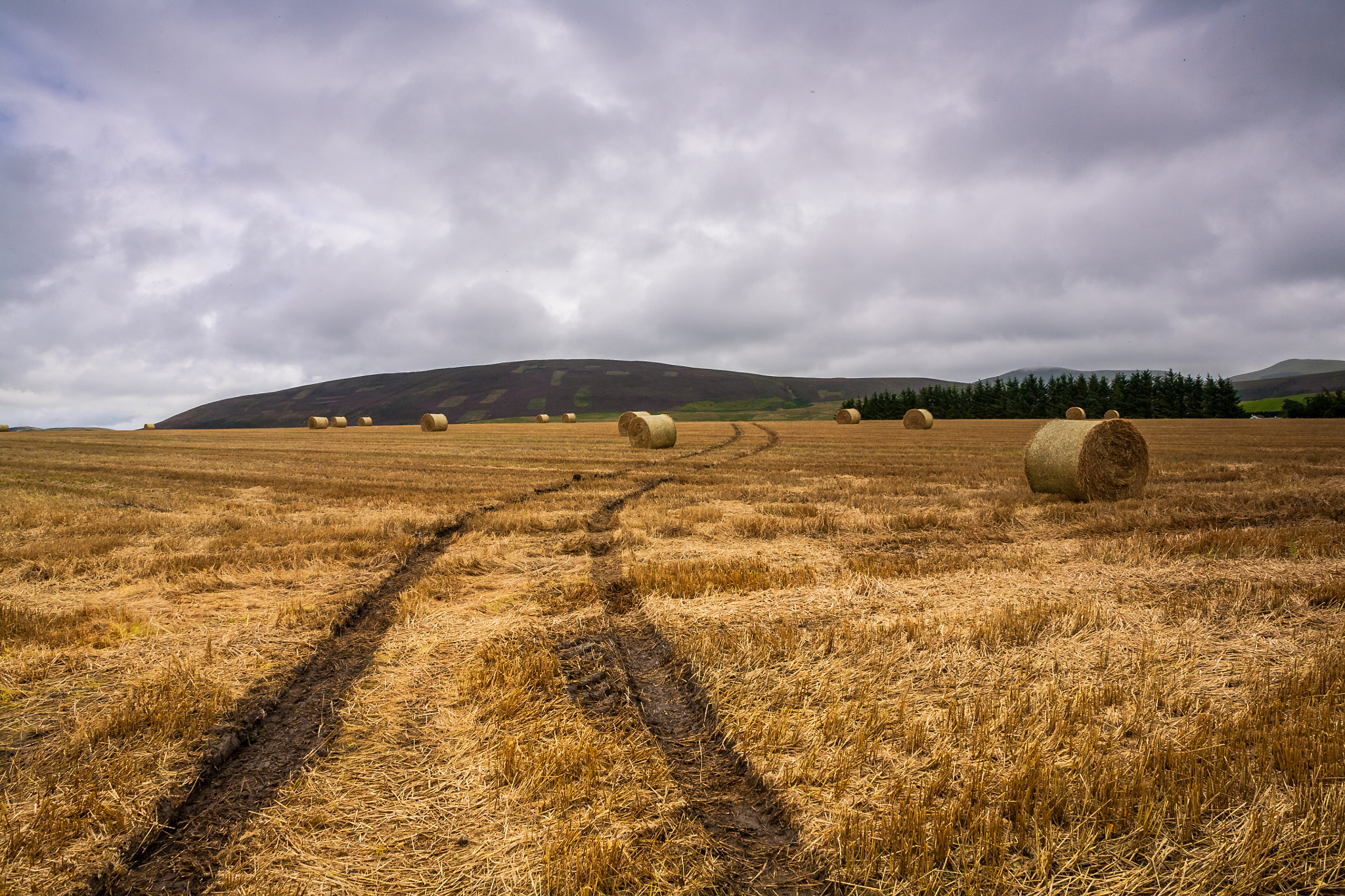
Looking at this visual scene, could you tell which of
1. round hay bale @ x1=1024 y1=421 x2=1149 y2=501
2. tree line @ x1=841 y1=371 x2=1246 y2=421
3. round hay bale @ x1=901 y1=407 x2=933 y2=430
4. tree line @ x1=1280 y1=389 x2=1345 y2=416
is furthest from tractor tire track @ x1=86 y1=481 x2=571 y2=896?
tree line @ x1=1280 y1=389 x2=1345 y2=416

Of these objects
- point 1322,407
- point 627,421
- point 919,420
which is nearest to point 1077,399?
point 1322,407

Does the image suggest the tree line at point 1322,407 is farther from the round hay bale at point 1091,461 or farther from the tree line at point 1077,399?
the round hay bale at point 1091,461

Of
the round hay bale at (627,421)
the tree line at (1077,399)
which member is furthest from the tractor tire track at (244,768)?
the tree line at (1077,399)

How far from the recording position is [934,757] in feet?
12.3

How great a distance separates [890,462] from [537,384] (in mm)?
140714

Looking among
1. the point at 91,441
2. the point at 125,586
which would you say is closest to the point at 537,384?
the point at 91,441

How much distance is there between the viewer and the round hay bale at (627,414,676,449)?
90.1ft

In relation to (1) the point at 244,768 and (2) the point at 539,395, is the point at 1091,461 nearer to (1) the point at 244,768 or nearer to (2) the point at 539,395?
(1) the point at 244,768

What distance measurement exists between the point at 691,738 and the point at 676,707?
0.43 metres

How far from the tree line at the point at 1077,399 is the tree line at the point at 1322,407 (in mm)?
4888

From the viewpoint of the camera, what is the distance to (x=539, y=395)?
145500 millimetres

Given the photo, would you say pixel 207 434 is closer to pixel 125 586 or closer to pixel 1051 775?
pixel 125 586

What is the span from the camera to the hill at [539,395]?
134m

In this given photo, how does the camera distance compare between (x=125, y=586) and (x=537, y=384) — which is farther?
(x=537, y=384)
